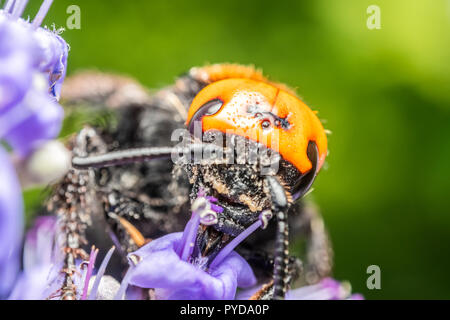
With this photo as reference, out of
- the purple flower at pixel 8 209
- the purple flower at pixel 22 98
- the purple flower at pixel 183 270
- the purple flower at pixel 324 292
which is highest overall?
the purple flower at pixel 22 98

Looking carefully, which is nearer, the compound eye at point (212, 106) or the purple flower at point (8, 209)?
the purple flower at point (8, 209)

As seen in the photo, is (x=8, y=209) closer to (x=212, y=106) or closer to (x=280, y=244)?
(x=280, y=244)

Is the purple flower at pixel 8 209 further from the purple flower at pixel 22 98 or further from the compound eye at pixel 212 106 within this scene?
the compound eye at pixel 212 106

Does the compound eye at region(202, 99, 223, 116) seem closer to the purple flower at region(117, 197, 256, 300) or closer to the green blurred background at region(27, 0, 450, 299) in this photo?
the purple flower at region(117, 197, 256, 300)

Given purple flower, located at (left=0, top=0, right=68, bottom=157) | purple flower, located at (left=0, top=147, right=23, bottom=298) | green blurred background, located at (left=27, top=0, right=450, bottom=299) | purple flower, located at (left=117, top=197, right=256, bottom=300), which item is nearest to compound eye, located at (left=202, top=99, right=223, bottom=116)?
purple flower, located at (left=117, top=197, right=256, bottom=300)

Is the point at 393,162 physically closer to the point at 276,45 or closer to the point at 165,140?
the point at 276,45

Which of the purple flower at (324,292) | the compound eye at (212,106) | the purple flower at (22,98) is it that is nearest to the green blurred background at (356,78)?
the purple flower at (324,292)
